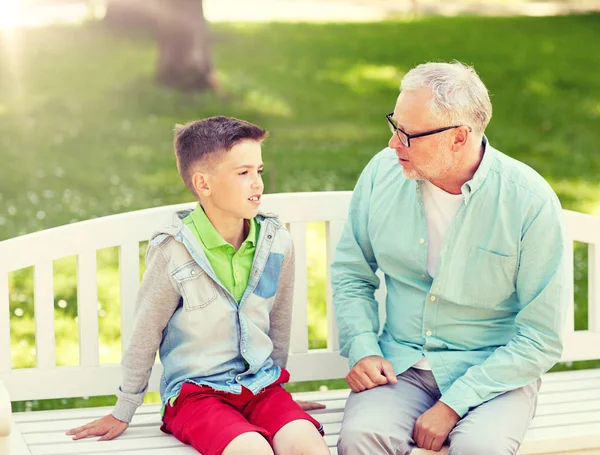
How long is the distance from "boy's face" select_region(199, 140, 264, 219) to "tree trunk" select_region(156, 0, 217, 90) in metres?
7.20

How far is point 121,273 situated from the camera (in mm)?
3578

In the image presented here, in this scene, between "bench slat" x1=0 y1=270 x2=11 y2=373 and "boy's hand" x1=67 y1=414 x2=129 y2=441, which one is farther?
"bench slat" x1=0 y1=270 x2=11 y2=373

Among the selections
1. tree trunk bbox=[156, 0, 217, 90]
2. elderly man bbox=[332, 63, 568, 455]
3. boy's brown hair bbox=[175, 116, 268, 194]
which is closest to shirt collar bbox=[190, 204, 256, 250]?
boy's brown hair bbox=[175, 116, 268, 194]

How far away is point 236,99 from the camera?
1034cm

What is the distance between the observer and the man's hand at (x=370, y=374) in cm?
332

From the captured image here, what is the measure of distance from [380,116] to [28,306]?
16.5ft

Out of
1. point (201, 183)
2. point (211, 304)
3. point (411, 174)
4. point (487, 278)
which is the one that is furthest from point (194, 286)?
point (487, 278)

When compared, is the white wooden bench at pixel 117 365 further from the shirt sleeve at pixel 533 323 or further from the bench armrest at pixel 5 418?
the bench armrest at pixel 5 418

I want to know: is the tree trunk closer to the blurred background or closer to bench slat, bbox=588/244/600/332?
the blurred background

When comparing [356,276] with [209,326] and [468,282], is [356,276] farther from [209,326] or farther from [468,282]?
[209,326]

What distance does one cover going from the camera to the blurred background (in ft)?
24.4

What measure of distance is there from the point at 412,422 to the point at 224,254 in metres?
0.78

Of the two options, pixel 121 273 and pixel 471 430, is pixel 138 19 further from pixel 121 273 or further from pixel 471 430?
pixel 471 430

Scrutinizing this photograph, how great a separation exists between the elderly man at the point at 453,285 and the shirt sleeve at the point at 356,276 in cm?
1
